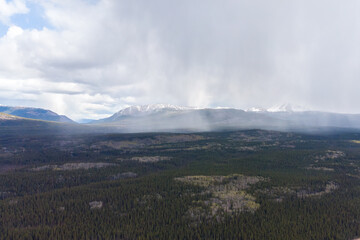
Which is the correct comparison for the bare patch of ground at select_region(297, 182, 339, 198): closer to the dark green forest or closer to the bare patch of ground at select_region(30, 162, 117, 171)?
the dark green forest

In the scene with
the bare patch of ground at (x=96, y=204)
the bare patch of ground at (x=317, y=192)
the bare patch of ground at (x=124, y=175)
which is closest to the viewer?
the bare patch of ground at (x=96, y=204)

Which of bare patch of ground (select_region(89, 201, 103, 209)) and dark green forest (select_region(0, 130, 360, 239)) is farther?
bare patch of ground (select_region(89, 201, 103, 209))

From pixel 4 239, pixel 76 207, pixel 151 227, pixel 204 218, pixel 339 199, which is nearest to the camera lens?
pixel 4 239

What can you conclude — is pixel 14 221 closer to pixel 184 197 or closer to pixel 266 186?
pixel 184 197

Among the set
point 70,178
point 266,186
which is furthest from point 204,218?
point 70,178

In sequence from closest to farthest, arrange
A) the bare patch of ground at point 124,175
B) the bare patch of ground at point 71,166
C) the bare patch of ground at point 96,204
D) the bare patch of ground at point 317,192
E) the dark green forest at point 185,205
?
the dark green forest at point 185,205 < the bare patch of ground at point 96,204 < the bare patch of ground at point 317,192 < the bare patch of ground at point 124,175 < the bare patch of ground at point 71,166

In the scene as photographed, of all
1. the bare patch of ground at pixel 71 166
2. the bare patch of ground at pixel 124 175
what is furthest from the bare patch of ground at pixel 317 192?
the bare patch of ground at pixel 71 166

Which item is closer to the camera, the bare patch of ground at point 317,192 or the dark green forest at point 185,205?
the dark green forest at point 185,205

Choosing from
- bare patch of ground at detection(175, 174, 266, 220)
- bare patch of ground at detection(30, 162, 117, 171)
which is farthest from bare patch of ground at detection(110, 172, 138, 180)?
bare patch of ground at detection(175, 174, 266, 220)

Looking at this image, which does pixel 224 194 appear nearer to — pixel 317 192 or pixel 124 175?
pixel 317 192

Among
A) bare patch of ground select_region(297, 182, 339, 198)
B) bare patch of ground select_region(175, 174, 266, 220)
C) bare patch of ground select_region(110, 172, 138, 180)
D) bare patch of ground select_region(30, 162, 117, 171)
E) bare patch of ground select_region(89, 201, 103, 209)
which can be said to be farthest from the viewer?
bare patch of ground select_region(30, 162, 117, 171)

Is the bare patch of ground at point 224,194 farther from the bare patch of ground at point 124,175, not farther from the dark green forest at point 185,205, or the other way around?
the bare patch of ground at point 124,175
